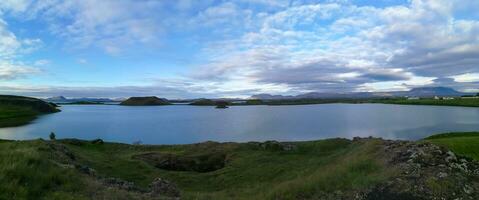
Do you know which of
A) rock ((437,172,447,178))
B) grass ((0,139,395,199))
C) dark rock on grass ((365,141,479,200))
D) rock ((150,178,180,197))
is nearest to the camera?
grass ((0,139,395,199))

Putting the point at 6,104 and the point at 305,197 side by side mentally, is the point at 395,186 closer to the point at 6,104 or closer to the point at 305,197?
the point at 305,197

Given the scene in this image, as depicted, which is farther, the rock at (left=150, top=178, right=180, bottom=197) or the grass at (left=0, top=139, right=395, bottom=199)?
the rock at (left=150, top=178, right=180, bottom=197)

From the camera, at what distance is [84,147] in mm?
36000

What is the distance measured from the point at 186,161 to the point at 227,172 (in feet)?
21.4

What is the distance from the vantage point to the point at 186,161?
30.8m

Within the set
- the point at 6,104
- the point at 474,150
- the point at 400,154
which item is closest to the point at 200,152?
the point at 400,154

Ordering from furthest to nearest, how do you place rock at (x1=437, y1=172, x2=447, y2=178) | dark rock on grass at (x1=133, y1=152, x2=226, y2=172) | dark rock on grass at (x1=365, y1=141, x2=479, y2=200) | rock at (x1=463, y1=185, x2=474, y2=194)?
1. dark rock on grass at (x1=133, y1=152, x2=226, y2=172)
2. rock at (x1=437, y1=172, x2=447, y2=178)
3. rock at (x1=463, y1=185, x2=474, y2=194)
4. dark rock on grass at (x1=365, y1=141, x2=479, y2=200)

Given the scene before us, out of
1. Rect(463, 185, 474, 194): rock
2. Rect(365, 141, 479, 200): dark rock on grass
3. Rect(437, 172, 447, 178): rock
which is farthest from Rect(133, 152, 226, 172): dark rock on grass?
Rect(463, 185, 474, 194): rock

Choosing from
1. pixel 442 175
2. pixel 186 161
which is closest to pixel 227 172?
pixel 186 161

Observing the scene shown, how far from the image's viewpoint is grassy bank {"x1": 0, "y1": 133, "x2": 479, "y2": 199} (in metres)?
13.1

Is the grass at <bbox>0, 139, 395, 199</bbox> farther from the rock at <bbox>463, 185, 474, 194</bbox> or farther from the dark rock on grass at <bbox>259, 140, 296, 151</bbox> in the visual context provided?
the rock at <bbox>463, 185, 474, 194</bbox>

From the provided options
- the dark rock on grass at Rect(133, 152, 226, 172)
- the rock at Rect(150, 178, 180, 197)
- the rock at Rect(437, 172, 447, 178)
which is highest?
the rock at Rect(437, 172, 447, 178)

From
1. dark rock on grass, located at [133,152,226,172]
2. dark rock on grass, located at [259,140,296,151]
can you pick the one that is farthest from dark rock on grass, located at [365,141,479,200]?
dark rock on grass, located at [133,152,226,172]

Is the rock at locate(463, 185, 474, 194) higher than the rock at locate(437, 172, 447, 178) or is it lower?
lower
